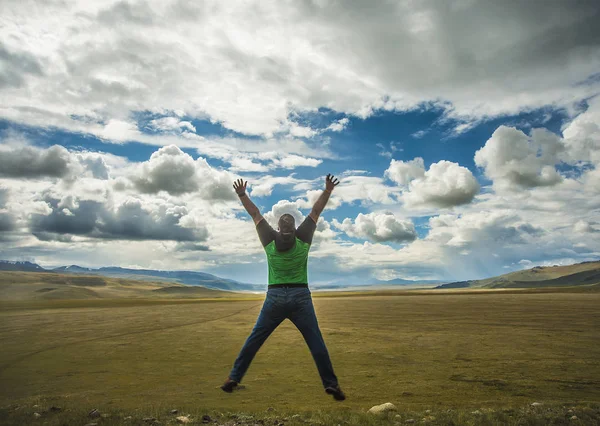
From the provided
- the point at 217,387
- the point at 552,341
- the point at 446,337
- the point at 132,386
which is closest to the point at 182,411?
the point at 217,387

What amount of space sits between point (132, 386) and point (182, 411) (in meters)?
5.37

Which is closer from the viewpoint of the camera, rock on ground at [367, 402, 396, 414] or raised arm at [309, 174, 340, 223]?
raised arm at [309, 174, 340, 223]

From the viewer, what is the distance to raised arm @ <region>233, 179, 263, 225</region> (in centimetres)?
779

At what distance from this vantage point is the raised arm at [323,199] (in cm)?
764

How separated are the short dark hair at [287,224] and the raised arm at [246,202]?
1.63ft

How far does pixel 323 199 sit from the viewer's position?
25.5 feet

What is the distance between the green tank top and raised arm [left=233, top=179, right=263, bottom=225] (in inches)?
30.6

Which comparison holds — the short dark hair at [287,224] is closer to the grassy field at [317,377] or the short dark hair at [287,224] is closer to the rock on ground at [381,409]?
the grassy field at [317,377]

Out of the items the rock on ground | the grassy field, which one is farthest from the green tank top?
the rock on ground

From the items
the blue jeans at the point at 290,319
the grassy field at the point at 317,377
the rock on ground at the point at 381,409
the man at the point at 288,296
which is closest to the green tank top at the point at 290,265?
the man at the point at 288,296

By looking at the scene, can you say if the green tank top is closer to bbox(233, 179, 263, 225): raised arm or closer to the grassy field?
bbox(233, 179, 263, 225): raised arm

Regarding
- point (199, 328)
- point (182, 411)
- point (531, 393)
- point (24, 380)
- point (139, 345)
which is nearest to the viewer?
point (182, 411)

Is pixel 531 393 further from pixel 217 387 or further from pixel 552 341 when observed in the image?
pixel 552 341

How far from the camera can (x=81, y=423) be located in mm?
9039
